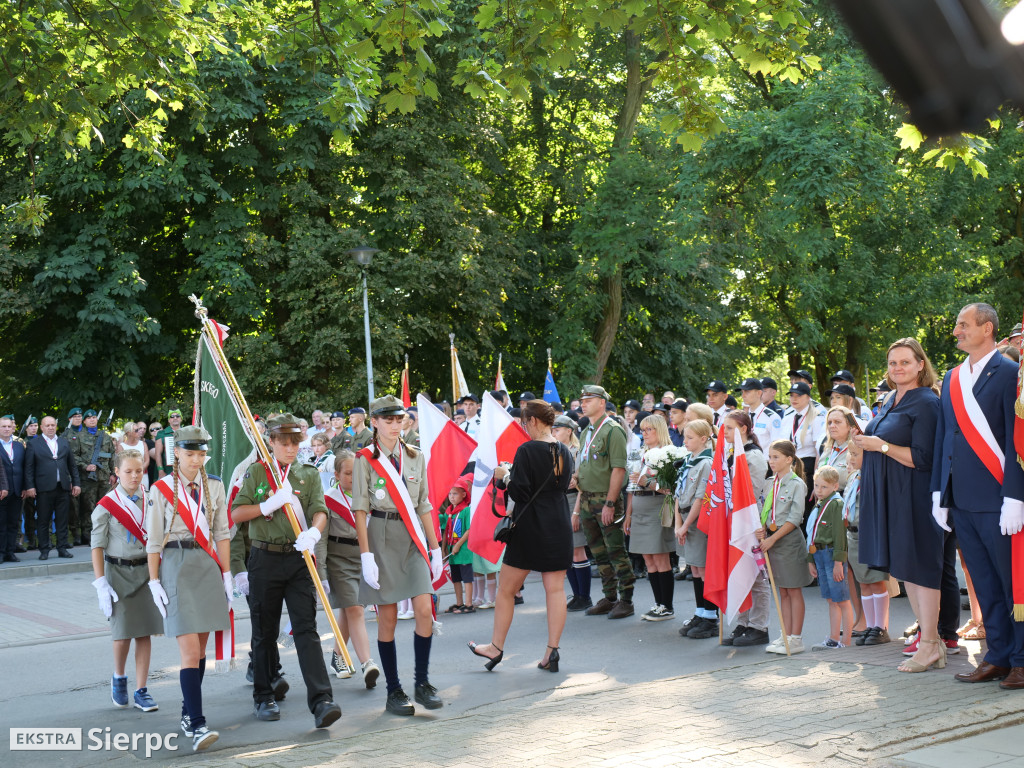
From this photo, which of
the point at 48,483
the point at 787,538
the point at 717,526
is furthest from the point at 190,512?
the point at 48,483

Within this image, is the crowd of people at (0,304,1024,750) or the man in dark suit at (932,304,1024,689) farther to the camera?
the crowd of people at (0,304,1024,750)

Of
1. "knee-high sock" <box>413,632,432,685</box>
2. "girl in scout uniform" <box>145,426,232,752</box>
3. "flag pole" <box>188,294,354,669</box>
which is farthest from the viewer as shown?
"knee-high sock" <box>413,632,432,685</box>

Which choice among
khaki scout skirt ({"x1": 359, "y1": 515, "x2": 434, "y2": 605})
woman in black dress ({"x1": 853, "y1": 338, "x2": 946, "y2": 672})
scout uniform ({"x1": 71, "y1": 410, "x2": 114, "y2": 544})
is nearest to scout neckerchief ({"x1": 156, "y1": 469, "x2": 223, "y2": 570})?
khaki scout skirt ({"x1": 359, "y1": 515, "x2": 434, "y2": 605})

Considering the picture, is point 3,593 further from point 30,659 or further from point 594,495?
point 594,495

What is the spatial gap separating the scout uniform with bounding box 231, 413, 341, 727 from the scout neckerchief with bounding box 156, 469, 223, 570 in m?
0.22

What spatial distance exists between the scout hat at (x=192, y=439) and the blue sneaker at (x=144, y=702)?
69.7 inches

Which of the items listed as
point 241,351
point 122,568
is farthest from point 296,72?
point 122,568

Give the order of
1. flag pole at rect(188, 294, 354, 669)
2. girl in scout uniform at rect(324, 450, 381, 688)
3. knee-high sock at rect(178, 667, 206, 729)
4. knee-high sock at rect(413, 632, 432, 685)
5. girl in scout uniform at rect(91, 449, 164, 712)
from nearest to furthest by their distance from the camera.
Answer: knee-high sock at rect(178, 667, 206, 729)
flag pole at rect(188, 294, 354, 669)
knee-high sock at rect(413, 632, 432, 685)
girl in scout uniform at rect(91, 449, 164, 712)
girl in scout uniform at rect(324, 450, 381, 688)

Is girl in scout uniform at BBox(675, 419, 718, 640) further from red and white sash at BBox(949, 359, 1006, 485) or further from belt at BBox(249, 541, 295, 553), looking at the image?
belt at BBox(249, 541, 295, 553)

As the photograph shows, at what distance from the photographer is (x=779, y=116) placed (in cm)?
2566

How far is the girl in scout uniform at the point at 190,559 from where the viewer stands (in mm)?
6477

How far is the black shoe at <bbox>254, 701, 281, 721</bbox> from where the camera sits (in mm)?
6965

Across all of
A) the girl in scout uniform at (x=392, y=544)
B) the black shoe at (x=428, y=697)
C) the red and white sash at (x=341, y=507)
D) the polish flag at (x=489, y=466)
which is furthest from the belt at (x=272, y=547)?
the polish flag at (x=489, y=466)

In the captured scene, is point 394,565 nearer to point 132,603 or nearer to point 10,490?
point 132,603
